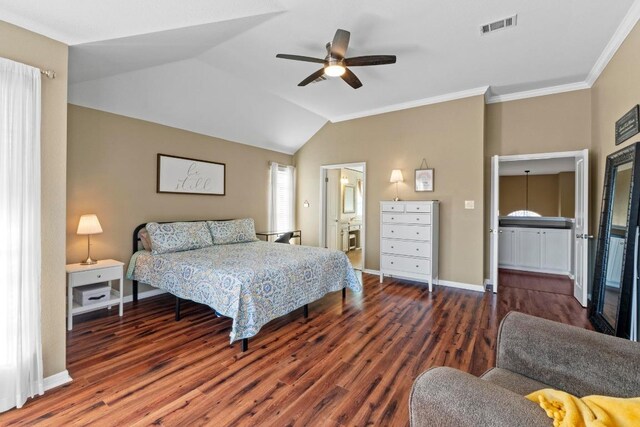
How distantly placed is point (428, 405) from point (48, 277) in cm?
249

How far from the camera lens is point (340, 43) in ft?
8.45

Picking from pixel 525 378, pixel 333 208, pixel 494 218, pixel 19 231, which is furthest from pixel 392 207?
pixel 19 231

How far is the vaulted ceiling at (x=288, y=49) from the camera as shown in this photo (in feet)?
6.98

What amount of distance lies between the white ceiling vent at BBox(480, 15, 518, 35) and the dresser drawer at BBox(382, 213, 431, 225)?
7.76 feet

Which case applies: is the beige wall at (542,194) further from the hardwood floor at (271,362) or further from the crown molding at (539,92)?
the hardwood floor at (271,362)

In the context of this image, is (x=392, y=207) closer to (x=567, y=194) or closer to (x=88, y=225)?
(x=88, y=225)

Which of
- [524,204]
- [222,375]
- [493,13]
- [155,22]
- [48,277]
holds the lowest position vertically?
[222,375]

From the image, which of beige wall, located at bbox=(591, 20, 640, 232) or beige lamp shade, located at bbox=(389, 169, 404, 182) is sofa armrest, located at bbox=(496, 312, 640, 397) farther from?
beige lamp shade, located at bbox=(389, 169, 404, 182)

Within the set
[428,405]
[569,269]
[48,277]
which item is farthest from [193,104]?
[569,269]

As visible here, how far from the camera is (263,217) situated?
5934mm

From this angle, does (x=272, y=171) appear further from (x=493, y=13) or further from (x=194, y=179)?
(x=493, y=13)

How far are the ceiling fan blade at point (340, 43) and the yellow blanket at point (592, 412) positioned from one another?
8.60 ft

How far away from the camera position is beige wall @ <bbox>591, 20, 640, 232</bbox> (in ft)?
9.02

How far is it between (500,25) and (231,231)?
4191 mm
